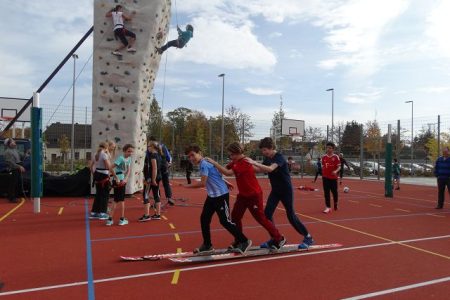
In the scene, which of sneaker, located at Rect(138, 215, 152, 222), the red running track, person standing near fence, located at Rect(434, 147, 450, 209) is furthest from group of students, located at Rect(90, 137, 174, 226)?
person standing near fence, located at Rect(434, 147, 450, 209)

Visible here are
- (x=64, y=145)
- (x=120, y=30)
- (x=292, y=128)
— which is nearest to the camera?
(x=120, y=30)

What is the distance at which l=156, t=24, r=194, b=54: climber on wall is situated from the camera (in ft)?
53.0

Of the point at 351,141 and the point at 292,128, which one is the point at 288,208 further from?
A: the point at 351,141

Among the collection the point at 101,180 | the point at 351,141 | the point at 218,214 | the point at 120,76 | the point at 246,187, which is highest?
the point at 120,76

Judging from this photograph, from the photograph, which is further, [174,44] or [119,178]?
[174,44]

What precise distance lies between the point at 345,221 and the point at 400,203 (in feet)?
17.9

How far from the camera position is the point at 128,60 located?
1457 cm

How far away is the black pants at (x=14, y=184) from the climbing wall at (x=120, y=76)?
8.35ft

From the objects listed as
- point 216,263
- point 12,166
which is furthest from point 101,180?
point 12,166

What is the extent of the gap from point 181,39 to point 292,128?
19.2 meters

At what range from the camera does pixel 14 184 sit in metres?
13.4

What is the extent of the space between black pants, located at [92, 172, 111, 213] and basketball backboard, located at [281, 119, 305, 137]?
957 inches

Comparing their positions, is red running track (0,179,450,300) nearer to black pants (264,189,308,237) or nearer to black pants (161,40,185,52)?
black pants (264,189,308,237)

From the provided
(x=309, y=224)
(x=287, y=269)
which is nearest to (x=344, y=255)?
(x=287, y=269)
